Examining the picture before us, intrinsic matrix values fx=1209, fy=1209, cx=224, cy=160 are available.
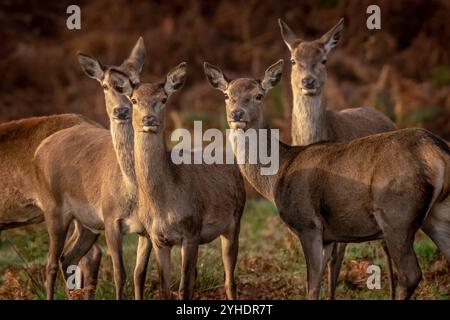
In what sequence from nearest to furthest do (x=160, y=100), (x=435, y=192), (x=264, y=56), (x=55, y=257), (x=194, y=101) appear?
(x=435, y=192)
(x=160, y=100)
(x=55, y=257)
(x=194, y=101)
(x=264, y=56)

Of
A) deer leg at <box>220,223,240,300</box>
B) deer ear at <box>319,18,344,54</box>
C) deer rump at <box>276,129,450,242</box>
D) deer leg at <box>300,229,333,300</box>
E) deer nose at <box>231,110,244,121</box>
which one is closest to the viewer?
deer rump at <box>276,129,450,242</box>

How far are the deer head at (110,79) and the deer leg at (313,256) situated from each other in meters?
1.92

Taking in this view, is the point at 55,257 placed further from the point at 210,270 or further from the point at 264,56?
the point at 264,56

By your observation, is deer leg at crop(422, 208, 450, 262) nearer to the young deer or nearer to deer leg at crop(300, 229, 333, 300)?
deer leg at crop(300, 229, 333, 300)

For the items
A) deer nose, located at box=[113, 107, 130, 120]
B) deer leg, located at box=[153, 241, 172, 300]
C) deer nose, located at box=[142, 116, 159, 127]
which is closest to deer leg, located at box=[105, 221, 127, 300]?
deer leg, located at box=[153, 241, 172, 300]

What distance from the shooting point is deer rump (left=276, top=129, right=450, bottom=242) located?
9.27m

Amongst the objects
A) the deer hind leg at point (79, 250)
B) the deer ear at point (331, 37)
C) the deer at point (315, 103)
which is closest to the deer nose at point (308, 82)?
the deer at point (315, 103)

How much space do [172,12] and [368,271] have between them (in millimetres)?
14383

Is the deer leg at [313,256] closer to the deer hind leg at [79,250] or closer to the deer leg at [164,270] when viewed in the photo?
the deer leg at [164,270]

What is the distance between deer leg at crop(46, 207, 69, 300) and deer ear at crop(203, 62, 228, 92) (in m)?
1.90

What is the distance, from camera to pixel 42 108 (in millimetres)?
22562

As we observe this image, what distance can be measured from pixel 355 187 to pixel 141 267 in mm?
2103

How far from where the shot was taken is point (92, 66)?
11.2 meters
